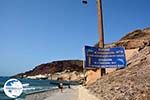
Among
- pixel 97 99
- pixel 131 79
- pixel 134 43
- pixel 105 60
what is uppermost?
pixel 134 43

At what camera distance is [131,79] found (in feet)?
42.9

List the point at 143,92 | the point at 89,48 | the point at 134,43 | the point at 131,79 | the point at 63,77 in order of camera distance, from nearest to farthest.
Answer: the point at 143,92 → the point at 131,79 → the point at 89,48 → the point at 134,43 → the point at 63,77

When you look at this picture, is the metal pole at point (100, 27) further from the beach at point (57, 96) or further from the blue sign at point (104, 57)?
the beach at point (57, 96)

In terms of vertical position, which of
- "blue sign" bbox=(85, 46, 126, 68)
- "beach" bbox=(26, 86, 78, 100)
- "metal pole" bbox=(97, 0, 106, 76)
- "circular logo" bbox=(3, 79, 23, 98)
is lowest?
"beach" bbox=(26, 86, 78, 100)

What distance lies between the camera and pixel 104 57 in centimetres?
1739

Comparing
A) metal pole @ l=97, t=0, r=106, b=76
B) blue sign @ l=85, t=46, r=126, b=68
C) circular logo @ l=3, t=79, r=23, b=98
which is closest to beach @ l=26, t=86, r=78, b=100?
blue sign @ l=85, t=46, r=126, b=68

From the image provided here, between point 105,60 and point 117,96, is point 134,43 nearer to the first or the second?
point 105,60

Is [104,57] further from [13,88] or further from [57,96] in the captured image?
[57,96]

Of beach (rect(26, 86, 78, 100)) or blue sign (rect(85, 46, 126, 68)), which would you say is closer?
blue sign (rect(85, 46, 126, 68))

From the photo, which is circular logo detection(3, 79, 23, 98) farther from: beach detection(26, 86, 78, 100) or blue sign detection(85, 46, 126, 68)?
beach detection(26, 86, 78, 100)

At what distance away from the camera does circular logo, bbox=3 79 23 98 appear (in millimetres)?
5445

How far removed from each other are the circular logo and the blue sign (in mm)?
11513

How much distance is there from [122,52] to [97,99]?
5960mm

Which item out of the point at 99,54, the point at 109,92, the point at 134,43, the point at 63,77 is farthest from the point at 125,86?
the point at 63,77
